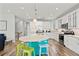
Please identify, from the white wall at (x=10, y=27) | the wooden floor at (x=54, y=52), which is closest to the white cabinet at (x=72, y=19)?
the wooden floor at (x=54, y=52)

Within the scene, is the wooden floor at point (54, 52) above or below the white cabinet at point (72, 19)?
below

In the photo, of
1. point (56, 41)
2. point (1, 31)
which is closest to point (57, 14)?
point (56, 41)

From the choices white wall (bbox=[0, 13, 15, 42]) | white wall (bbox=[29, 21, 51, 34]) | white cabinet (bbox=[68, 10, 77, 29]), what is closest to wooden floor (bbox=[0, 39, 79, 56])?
white wall (bbox=[29, 21, 51, 34])

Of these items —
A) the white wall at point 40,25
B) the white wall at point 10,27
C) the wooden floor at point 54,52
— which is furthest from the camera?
the white wall at point 10,27

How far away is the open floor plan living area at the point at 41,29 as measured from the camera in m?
4.81

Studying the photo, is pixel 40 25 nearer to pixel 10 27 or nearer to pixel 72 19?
pixel 72 19

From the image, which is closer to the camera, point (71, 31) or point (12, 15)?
point (71, 31)

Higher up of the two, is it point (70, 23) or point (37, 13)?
point (37, 13)

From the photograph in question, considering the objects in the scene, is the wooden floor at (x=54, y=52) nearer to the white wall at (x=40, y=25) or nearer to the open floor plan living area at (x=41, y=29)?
the open floor plan living area at (x=41, y=29)

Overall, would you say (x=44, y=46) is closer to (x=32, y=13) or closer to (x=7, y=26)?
(x=32, y=13)

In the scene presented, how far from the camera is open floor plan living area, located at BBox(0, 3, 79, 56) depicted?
481 cm

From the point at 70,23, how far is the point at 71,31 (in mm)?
427

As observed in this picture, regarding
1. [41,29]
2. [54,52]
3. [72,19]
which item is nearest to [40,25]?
[41,29]

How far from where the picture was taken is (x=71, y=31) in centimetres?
683
